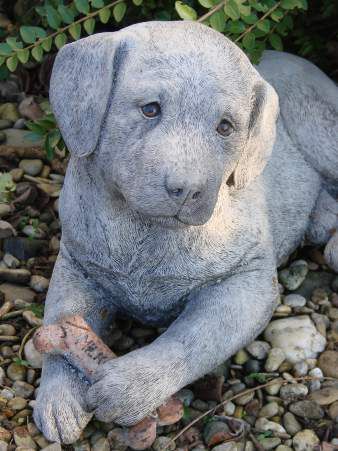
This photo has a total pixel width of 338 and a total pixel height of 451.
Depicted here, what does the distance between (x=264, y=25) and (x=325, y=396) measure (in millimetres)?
1277

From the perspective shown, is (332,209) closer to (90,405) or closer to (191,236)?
(191,236)

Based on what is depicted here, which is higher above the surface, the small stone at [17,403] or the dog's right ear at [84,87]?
the dog's right ear at [84,87]

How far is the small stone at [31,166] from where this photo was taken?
146 inches

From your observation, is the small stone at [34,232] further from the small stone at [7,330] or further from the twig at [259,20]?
the twig at [259,20]

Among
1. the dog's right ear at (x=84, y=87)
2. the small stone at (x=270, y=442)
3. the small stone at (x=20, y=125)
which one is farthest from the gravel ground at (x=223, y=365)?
the dog's right ear at (x=84, y=87)

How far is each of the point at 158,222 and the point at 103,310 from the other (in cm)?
52

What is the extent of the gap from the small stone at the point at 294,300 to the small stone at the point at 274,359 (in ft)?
0.86

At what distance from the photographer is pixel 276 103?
2.55 metres

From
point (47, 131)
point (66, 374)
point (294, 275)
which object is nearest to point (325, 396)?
point (294, 275)

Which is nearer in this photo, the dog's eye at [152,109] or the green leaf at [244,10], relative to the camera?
the dog's eye at [152,109]

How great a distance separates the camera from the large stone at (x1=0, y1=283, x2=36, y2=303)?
3.13m

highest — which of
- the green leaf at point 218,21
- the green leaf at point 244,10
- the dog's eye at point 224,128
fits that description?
the dog's eye at point 224,128

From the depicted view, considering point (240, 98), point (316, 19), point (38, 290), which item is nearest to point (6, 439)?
point (38, 290)

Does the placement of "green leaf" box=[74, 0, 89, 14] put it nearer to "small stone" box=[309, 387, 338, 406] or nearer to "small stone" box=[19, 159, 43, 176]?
"small stone" box=[19, 159, 43, 176]
